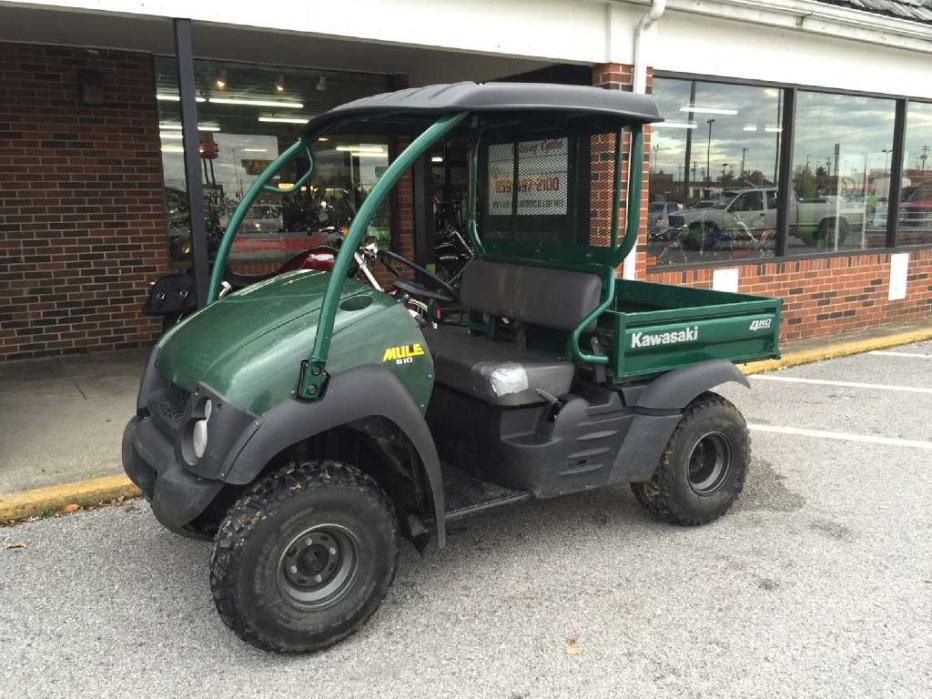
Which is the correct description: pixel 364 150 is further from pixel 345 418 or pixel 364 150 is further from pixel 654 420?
pixel 345 418

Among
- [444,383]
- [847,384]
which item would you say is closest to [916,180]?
[847,384]

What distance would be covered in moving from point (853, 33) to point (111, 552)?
7965 mm

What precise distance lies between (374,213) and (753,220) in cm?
626

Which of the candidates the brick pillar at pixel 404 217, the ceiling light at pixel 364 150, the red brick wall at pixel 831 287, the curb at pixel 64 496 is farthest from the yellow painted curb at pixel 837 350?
the curb at pixel 64 496

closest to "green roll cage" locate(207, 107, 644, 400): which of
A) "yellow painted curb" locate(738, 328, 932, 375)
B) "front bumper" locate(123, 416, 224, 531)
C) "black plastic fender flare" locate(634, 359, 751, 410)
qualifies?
"black plastic fender flare" locate(634, 359, 751, 410)

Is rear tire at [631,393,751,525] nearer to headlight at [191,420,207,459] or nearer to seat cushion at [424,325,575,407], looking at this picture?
seat cushion at [424,325,575,407]

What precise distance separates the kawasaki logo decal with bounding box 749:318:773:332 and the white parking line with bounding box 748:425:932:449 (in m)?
1.62

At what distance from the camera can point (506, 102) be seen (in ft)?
10.2

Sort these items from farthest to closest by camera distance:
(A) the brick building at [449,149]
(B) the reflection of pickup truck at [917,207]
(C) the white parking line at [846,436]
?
(B) the reflection of pickup truck at [917,207] < (A) the brick building at [449,149] < (C) the white parking line at [846,436]

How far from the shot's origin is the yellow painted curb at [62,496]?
415 centimetres

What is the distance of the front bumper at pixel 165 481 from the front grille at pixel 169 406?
5cm

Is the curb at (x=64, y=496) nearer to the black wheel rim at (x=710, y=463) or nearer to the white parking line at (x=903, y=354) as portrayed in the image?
the black wheel rim at (x=710, y=463)

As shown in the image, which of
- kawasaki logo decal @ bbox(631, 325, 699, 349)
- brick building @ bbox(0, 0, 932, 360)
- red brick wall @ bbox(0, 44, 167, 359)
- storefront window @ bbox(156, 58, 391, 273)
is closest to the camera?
kawasaki logo decal @ bbox(631, 325, 699, 349)

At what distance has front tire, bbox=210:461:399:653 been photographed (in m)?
2.76
